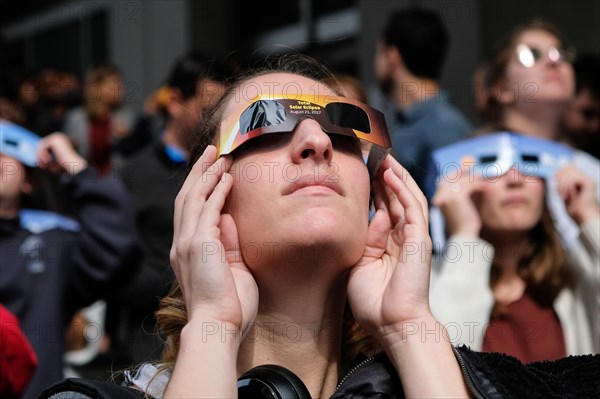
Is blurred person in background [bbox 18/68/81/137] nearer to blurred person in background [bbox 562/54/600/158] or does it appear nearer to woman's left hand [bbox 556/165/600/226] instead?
blurred person in background [bbox 562/54/600/158]

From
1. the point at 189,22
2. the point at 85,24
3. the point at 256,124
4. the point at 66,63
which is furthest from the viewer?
the point at 66,63

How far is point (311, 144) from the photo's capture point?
2316 millimetres

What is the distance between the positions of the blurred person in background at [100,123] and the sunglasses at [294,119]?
4910 mm

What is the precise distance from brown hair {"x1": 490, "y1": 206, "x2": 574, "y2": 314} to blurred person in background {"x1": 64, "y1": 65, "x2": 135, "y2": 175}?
13.7 feet

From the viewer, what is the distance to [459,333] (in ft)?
11.0

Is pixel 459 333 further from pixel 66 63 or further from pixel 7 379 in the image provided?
pixel 66 63

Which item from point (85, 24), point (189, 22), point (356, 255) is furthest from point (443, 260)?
point (85, 24)

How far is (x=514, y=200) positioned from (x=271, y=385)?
5.86 ft

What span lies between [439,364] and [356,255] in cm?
36

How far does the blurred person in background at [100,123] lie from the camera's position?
753 cm

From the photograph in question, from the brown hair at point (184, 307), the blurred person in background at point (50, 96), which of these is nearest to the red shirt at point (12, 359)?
the brown hair at point (184, 307)

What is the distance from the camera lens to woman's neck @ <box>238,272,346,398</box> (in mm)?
2406

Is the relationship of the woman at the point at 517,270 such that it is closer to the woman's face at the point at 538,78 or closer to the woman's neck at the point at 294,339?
the woman's face at the point at 538,78

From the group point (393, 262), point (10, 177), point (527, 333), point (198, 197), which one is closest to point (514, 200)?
point (527, 333)
